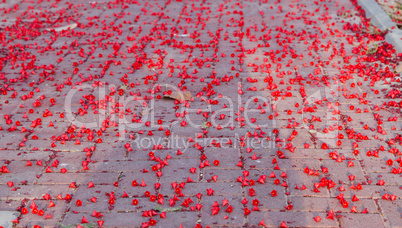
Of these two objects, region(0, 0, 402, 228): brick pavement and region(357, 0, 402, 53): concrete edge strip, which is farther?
region(357, 0, 402, 53): concrete edge strip

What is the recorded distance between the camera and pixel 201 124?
5105 mm

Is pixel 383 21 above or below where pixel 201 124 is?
above

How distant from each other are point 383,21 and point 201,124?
567 centimetres

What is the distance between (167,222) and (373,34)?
6580mm

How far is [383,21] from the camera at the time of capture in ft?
27.2

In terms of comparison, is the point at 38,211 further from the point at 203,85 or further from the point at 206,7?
the point at 206,7

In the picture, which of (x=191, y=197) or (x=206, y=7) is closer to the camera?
(x=191, y=197)

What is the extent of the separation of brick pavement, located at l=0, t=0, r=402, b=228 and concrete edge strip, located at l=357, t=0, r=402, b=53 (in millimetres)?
205

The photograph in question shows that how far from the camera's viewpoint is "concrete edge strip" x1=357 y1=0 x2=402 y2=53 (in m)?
7.23

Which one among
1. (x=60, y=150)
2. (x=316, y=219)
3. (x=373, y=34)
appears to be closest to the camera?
(x=316, y=219)

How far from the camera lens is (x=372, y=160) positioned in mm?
4344

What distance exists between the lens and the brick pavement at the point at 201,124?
3715 mm

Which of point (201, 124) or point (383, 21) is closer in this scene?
point (201, 124)

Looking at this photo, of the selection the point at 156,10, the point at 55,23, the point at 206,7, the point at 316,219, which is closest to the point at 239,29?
the point at 206,7
